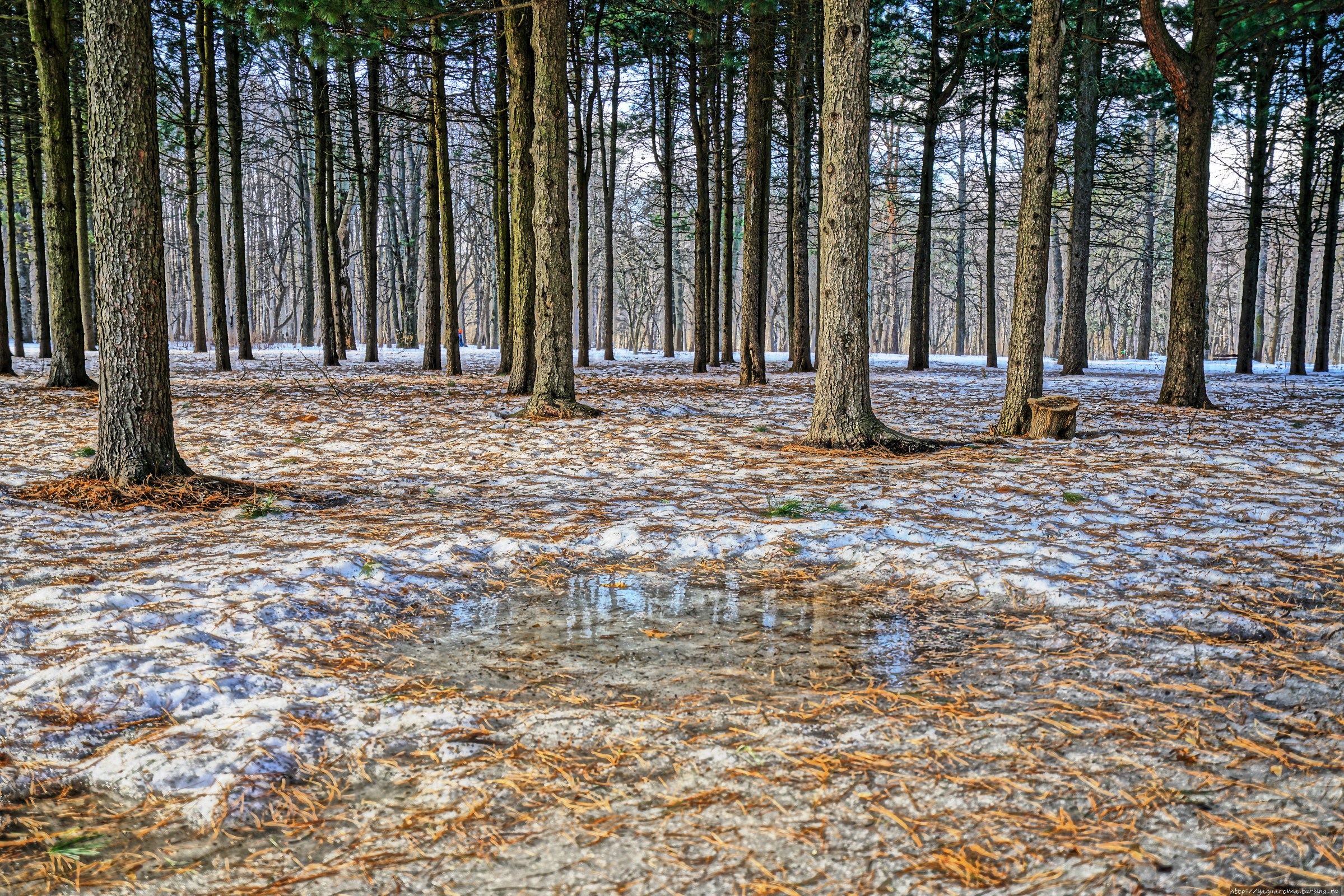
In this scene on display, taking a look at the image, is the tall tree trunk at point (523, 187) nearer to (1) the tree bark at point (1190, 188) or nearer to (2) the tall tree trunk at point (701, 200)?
(2) the tall tree trunk at point (701, 200)

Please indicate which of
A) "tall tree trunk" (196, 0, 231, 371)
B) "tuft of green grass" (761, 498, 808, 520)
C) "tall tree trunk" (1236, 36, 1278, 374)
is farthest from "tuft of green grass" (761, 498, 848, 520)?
"tall tree trunk" (1236, 36, 1278, 374)

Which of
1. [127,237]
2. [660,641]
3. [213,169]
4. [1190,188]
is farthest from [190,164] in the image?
[660,641]

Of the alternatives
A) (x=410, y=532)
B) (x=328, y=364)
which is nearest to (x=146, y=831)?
(x=410, y=532)

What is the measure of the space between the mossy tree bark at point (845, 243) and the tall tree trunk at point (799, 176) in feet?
26.5

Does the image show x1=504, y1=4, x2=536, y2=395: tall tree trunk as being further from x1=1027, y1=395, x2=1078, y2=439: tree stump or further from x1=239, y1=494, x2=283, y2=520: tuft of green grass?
x1=1027, y1=395, x2=1078, y2=439: tree stump

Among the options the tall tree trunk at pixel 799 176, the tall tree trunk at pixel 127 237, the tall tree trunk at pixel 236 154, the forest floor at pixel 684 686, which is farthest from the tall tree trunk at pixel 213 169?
the tall tree trunk at pixel 127 237

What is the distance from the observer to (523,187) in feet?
38.0

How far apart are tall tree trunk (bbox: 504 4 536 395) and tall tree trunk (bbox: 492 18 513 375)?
2.37 m

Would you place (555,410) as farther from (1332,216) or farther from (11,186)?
(1332,216)

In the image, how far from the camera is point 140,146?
209 inches

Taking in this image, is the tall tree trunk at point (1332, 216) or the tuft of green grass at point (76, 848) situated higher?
the tall tree trunk at point (1332, 216)

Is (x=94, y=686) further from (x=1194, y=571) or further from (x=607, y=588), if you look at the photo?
(x=1194, y=571)

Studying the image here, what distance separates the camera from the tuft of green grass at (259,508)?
5.24 meters

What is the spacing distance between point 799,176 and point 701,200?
2.20m
